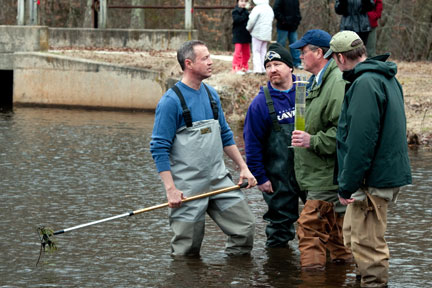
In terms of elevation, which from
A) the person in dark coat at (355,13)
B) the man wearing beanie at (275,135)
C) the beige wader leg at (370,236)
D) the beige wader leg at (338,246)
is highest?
the person in dark coat at (355,13)

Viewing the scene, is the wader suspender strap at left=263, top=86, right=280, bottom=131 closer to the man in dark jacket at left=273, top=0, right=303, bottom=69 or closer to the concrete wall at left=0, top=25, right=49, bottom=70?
the man in dark jacket at left=273, top=0, right=303, bottom=69

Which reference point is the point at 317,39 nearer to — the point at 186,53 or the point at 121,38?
the point at 186,53

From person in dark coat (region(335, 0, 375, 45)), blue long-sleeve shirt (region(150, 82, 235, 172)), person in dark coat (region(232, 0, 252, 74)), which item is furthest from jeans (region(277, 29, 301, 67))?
blue long-sleeve shirt (region(150, 82, 235, 172))

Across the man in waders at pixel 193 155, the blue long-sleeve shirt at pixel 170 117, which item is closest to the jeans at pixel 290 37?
the man in waders at pixel 193 155

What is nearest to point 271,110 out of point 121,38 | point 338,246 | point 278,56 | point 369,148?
point 278,56

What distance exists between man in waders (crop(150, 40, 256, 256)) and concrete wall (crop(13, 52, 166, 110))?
13475mm

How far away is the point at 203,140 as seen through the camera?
291 inches

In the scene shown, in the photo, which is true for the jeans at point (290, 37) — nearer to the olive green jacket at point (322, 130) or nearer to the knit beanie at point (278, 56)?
the knit beanie at point (278, 56)

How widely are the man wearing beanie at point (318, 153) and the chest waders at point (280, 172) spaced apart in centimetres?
41

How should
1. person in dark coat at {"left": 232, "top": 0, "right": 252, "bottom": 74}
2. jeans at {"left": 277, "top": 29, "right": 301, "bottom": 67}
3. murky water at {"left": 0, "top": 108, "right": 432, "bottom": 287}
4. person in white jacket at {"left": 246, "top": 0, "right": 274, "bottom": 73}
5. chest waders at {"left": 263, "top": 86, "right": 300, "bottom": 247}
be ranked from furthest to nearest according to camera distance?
1. person in dark coat at {"left": 232, "top": 0, "right": 252, "bottom": 74}
2. jeans at {"left": 277, "top": 29, "right": 301, "bottom": 67}
3. person in white jacket at {"left": 246, "top": 0, "right": 274, "bottom": 73}
4. chest waders at {"left": 263, "top": 86, "right": 300, "bottom": 247}
5. murky water at {"left": 0, "top": 108, "right": 432, "bottom": 287}

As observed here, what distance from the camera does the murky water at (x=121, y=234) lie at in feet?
23.7

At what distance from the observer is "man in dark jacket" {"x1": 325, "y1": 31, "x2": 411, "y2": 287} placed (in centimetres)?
619

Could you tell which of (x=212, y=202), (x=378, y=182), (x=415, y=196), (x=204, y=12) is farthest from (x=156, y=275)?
(x=204, y=12)

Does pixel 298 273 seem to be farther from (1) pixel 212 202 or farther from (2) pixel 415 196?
(2) pixel 415 196
